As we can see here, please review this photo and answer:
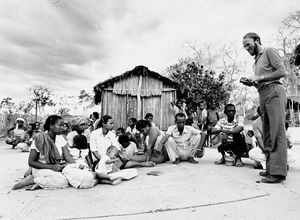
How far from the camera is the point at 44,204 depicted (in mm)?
2406

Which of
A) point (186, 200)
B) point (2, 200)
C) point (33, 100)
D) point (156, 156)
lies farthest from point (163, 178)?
point (33, 100)

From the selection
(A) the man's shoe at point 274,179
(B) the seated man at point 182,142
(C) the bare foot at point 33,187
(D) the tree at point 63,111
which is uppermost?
(D) the tree at point 63,111

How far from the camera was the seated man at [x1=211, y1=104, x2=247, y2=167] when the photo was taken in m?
4.60

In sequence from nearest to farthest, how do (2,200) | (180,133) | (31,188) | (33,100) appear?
(2,200) → (31,188) → (180,133) → (33,100)

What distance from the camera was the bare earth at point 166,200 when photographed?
82.5 inches

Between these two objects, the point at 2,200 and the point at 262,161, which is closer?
the point at 2,200

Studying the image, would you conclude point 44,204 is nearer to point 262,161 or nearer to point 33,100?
point 262,161

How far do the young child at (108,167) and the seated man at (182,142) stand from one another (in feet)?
4.02

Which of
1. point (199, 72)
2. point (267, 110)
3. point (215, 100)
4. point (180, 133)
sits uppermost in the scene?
point (199, 72)

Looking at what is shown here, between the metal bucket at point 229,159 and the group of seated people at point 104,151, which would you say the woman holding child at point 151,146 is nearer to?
the group of seated people at point 104,151

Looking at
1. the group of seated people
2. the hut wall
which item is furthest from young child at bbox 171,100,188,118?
the group of seated people

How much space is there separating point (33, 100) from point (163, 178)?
60.4 ft

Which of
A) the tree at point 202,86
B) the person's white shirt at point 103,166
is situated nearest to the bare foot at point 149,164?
the person's white shirt at point 103,166

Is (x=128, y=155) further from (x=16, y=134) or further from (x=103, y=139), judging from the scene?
(x=16, y=134)
